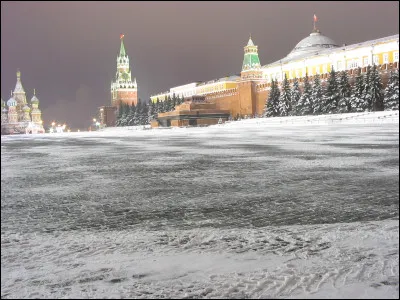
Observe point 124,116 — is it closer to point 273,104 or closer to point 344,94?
point 273,104

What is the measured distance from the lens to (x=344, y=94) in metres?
32.1

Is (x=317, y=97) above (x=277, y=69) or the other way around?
the other way around

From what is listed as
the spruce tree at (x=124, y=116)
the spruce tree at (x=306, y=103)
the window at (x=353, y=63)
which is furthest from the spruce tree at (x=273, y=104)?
the spruce tree at (x=124, y=116)

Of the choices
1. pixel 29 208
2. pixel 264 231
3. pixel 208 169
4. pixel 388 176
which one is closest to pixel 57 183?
pixel 29 208

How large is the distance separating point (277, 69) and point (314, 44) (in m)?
9.13

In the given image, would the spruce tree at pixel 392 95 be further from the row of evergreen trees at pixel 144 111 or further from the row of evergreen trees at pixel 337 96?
the row of evergreen trees at pixel 144 111

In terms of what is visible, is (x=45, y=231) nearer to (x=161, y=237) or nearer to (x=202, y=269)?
(x=161, y=237)

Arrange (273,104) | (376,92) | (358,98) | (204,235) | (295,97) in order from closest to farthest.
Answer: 1. (204,235)
2. (376,92)
3. (358,98)
4. (295,97)
5. (273,104)

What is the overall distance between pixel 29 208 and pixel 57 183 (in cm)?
135

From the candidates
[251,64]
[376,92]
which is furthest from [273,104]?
[251,64]

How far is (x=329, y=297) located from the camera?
173 cm

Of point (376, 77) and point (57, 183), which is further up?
point (376, 77)

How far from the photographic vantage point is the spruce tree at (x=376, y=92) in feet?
95.5

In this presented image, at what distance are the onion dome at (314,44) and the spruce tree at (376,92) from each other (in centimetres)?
2660
